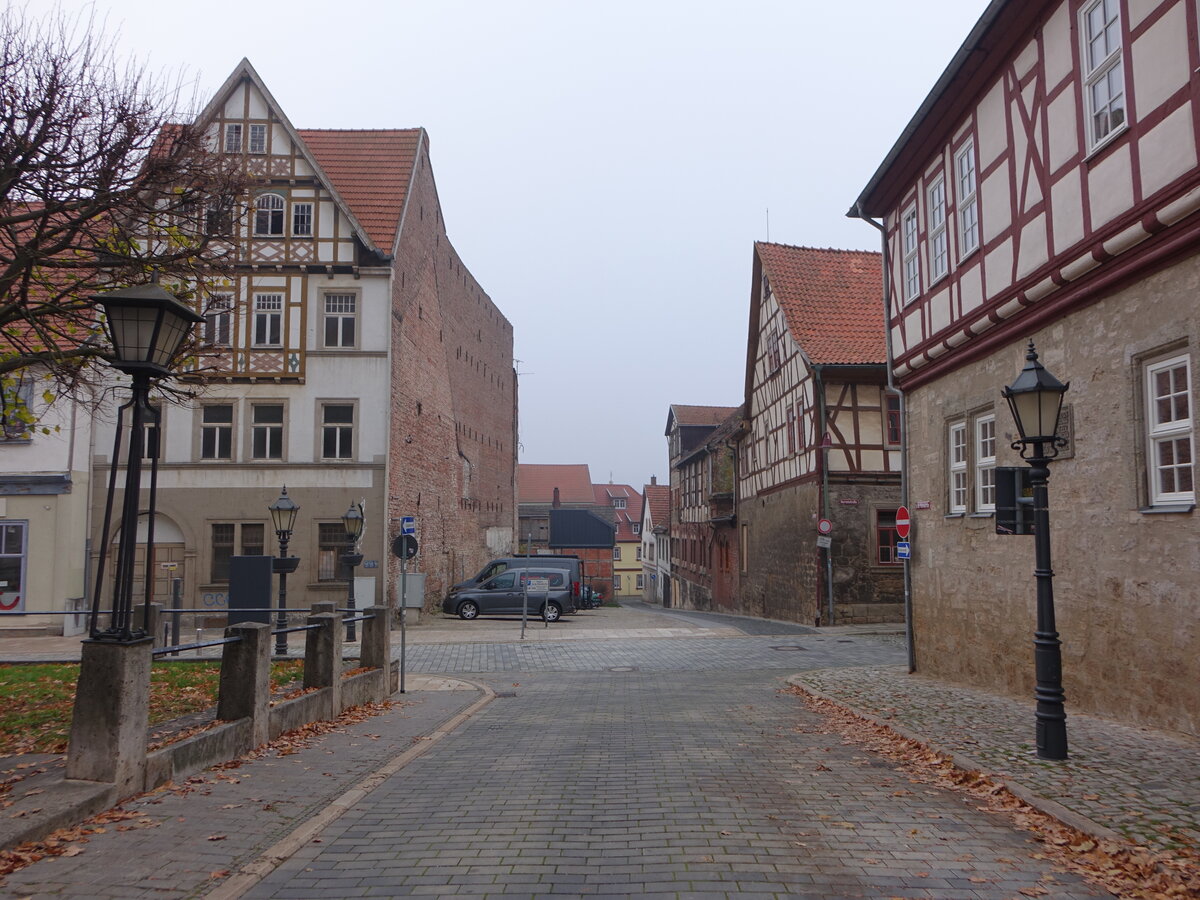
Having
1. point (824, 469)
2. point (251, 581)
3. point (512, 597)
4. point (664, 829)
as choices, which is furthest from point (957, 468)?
point (512, 597)

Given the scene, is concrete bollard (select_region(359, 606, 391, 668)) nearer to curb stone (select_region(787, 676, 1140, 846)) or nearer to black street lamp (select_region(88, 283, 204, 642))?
black street lamp (select_region(88, 283, 204, 642))

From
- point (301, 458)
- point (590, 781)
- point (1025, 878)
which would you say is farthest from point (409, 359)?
point (1025, 878)

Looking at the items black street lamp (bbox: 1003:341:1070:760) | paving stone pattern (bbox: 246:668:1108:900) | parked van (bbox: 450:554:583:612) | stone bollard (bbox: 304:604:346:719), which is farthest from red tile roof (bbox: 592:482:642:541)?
black street lamp (bbox: 1003:341:1070:760)

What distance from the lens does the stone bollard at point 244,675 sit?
Result: 28.3 ft

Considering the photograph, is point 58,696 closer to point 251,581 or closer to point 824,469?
point 251,581

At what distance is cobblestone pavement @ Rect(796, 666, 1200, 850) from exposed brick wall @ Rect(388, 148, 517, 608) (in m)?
18.6

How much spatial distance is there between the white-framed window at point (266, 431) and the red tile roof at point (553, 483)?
66377mm

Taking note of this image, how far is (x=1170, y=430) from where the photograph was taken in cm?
912

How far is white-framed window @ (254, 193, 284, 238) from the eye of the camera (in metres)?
27.3

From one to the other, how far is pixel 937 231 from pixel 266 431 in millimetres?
19319

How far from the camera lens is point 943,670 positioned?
14.6 meters

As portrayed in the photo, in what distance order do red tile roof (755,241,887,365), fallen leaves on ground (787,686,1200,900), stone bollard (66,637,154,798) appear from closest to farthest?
fallen leaves on ground (787,686,1200,900), stone bollard (66,637,154,798), red tile roof (755,241,887,365)

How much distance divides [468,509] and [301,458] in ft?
45.6

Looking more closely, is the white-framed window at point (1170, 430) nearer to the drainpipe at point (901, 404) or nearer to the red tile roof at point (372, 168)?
the drainpipe at point (901, 404)
